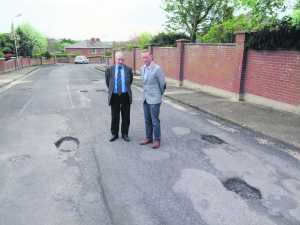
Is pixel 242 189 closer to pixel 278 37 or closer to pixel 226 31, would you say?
pixel 278 37

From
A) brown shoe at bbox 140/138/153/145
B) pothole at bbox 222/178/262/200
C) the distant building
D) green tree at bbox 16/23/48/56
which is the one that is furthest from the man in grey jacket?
the distant building

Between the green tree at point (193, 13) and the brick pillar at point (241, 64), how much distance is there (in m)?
14.8

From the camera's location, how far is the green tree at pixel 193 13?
2492cm

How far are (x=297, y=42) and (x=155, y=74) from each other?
5.03m

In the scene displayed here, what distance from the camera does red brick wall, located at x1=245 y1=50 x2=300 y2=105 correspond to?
845 cm

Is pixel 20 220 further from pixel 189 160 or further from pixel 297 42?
pixel 297 42

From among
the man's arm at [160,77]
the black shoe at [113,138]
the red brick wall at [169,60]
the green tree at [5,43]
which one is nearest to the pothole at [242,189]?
the man's arm at [160,77]

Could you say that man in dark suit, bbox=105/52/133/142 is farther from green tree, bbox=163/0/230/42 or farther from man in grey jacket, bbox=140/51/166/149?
green tree, bbox=163/0/230/42

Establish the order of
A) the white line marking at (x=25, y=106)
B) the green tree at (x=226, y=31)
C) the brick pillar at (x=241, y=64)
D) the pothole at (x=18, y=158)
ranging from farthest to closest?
1. the green tree at (x=226, y=31)
2. the brick pillar at (x=241, y=64)
3. the white line marking at (x=25, y=106)
4. the pothole at (x=18, y=158)

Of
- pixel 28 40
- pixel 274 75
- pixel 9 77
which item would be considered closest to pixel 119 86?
pixel 274 75

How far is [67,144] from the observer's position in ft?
20.1

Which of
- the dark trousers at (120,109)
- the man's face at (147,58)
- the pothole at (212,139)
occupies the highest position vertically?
the man's face at (147,58)

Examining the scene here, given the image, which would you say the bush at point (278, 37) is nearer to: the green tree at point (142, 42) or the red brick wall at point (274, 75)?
the red brick wall at point (274, 75)

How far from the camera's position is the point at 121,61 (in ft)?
19.1
